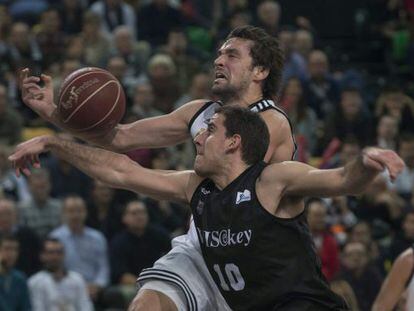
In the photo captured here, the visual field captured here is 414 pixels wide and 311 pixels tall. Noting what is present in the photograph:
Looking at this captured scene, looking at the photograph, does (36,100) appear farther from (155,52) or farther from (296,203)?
(155,52)

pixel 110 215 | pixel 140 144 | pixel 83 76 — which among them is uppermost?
pixel 83 76

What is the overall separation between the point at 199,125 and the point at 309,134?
6.77 meters

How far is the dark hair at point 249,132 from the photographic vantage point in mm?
6375

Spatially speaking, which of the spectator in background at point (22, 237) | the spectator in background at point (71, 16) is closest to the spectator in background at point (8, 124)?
the spectator in background at point (22, 237)

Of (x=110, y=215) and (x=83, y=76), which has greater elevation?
(x=83, y=76)

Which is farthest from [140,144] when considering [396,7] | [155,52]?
[396,7]

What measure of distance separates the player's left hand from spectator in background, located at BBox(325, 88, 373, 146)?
320 inches

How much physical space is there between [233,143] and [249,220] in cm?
40

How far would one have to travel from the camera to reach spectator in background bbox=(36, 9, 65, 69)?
47.1ft

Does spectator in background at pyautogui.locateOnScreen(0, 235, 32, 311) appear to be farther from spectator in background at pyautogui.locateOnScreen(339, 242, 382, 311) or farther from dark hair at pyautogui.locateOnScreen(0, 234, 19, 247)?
spectator in background at pyautogui.locateOnScreen(339, 242, 382, 311)

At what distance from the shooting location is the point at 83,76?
23.3 feet

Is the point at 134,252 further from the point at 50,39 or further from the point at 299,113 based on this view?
the point at 50,39

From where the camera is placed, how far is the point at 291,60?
583 inches

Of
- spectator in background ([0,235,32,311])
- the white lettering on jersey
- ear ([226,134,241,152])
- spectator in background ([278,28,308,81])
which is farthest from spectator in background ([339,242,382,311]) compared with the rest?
ear ([226,134,241,152])
